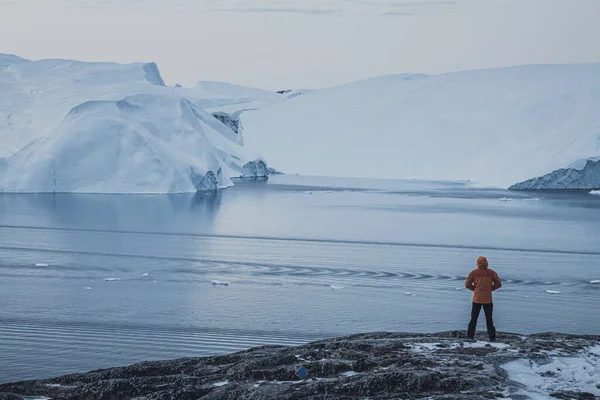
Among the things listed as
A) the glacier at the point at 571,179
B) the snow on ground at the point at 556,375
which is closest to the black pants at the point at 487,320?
the snow on ground at the point at 556,375

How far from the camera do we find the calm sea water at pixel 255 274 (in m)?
8.78

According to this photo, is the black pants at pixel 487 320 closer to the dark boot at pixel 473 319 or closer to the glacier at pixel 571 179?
the dark boot at pixel 473 319

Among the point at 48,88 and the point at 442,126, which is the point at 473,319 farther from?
the point at 442,126

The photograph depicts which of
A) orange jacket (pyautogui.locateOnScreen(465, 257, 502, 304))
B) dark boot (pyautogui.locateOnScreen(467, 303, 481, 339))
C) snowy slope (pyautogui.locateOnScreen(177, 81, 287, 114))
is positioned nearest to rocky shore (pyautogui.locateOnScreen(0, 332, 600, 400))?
dark boot (pyautogui.locateOnScreen(467, 303, 481, 339))

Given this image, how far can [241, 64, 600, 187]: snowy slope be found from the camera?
36.3m

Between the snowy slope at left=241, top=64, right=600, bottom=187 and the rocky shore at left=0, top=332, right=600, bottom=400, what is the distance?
2608cm

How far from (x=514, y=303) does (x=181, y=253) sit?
6448 millimetres

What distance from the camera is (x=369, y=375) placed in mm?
5406

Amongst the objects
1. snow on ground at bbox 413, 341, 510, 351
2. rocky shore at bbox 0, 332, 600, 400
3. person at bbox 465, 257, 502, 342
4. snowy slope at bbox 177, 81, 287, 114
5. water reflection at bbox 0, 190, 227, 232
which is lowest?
rocky shore at bbox 0, 332, 600, 400

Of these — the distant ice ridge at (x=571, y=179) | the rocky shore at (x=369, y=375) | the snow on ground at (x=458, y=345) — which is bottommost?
the rocky shore at (x=369, y=375)

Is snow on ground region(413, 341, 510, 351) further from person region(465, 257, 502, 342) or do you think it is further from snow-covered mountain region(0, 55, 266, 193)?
snow-covered mountain region(0, 55, 266, 193)

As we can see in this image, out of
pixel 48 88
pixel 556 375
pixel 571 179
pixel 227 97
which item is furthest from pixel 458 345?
pixel 227 97

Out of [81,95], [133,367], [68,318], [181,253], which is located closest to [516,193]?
[81,95]

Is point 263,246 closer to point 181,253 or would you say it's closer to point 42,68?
point 181,253
